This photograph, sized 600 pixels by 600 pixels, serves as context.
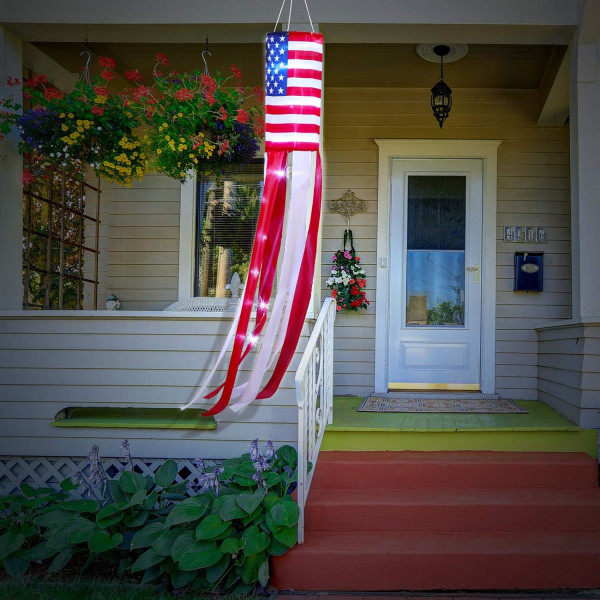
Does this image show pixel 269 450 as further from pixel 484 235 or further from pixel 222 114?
pixel 484 235

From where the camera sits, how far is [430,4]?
3.94 metres

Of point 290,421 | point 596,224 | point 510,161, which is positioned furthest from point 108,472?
point 510,161

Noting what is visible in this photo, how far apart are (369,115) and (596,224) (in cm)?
205

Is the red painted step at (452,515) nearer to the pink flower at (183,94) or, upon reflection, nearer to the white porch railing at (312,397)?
the white porch railing at (312,397)

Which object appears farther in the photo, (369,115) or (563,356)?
(369,115)

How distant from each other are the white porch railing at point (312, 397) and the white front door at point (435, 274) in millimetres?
1269

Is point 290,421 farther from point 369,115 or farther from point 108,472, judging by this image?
point 369,115

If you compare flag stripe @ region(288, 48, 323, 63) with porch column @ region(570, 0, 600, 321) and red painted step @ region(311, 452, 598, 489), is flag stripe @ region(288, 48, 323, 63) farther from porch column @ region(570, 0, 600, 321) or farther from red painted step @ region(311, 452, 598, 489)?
red painted step @ region(311, 452, 598, 489)

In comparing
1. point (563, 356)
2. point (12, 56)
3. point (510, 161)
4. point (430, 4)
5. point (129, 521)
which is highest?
point (430, 4)

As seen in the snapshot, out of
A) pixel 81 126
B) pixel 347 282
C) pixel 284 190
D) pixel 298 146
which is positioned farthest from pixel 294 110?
pixel 347 282

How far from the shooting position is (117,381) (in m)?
3.96

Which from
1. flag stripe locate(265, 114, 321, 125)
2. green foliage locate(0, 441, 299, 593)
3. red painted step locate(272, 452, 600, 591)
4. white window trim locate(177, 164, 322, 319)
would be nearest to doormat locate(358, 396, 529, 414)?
red painted step locate(272, 452, 600, 591)

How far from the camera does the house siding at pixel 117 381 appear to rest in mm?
3930

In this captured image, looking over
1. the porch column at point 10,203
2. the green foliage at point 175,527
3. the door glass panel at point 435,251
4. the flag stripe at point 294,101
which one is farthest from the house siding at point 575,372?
the porch column at point 10,203
